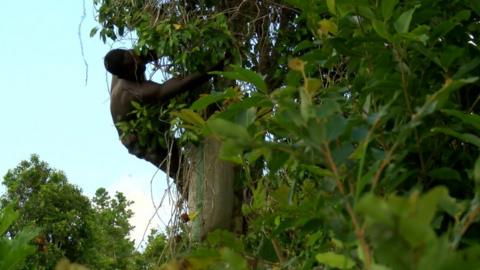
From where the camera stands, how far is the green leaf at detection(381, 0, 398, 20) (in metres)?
1.58

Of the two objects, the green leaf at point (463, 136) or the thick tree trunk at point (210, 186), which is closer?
the green leaf at point (463, 136)

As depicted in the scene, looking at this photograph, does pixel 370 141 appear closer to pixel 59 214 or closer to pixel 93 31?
pixel 93 31

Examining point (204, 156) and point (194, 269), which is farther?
point (204, 156)

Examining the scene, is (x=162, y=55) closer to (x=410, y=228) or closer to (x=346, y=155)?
(x=346, y=155)

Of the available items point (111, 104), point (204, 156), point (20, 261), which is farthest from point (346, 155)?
point (111, 104)

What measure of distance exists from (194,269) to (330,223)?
27 centimetres

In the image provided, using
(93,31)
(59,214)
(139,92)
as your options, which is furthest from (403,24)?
(59,214)

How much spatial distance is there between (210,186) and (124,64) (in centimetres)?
64

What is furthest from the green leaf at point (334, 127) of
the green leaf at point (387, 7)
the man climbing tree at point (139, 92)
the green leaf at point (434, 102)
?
the man climbing tree at point (139, 92)

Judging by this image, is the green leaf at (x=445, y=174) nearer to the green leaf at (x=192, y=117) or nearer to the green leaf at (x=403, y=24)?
the green leaf at (x=403, y=24)

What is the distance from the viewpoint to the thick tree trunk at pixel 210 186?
3.79 meters

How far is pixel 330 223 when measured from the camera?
3.56 ft

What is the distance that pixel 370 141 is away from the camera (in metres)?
1.38

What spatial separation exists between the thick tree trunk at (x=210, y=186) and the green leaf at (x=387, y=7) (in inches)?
86.6
